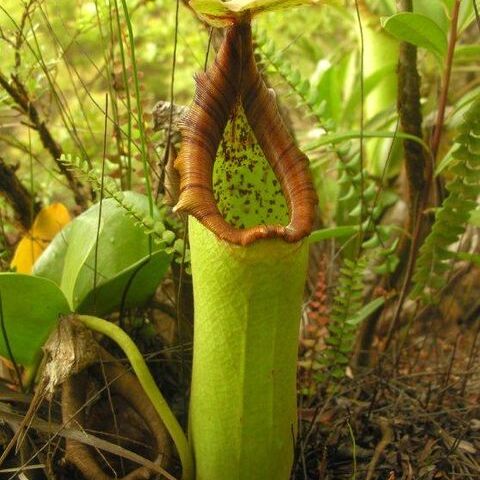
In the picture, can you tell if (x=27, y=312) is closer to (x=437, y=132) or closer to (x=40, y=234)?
(x=40, y=234)

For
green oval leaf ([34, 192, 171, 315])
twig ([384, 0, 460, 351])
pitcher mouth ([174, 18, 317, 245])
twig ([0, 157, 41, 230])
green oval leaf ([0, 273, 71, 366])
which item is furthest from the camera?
twig ([0, 157, 41, 230])

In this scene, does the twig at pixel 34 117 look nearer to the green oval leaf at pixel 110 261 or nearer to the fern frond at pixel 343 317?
the green oval leaf at pixel 110 261

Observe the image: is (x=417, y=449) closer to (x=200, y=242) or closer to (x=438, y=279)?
(x=438, y=279)

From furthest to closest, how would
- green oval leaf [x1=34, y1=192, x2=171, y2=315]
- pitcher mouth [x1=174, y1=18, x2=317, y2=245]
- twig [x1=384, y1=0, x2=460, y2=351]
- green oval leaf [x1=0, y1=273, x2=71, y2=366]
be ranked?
twig [x1=384, y1=0, x2=460, y2=351], green oval leaf [x1=34, y1=192, x2=171, y2=315], green oval leaf [x1=0, y1=273, x2=71, y2=366], pitcher mouth [x1=174, y1=18, x2=317, y2=245]

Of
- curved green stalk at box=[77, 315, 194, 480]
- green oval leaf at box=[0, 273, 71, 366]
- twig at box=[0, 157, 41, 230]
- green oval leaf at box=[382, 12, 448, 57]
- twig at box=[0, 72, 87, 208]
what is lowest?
curved green stalk at box=[77, 315, 194, 480]

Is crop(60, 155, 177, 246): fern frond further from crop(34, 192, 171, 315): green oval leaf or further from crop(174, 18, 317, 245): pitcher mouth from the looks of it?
crop(174, 18, 317, 245): pitcher mouth

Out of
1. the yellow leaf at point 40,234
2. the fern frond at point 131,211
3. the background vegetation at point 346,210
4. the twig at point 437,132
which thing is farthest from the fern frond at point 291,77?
the yellow leaf at point 40,234

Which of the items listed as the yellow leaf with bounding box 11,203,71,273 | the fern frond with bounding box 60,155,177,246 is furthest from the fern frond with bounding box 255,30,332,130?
the yellow leaf with bounding box 11,203,71,273

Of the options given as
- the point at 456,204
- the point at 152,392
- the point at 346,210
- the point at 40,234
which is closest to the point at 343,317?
the point at 456,204

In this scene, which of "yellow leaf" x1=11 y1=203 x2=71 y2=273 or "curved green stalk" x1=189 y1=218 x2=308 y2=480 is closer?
"curved green stalk" x1=189 y1=218 x2=308 y2=480
